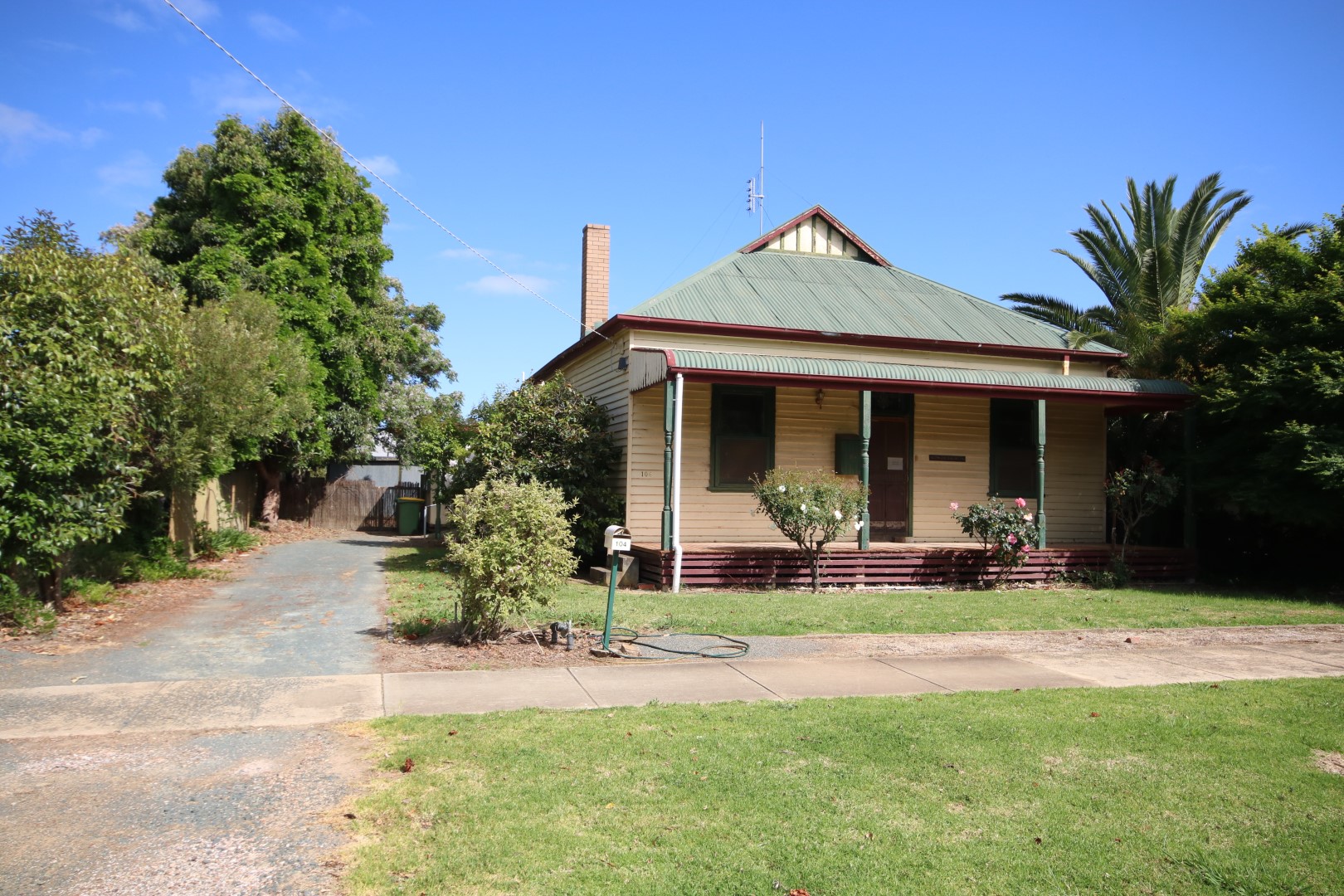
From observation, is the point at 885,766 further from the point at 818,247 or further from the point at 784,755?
the point at 818,247

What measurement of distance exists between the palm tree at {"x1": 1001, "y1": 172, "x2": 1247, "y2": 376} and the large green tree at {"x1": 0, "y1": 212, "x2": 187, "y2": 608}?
1937 centimetres

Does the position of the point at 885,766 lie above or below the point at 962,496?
below

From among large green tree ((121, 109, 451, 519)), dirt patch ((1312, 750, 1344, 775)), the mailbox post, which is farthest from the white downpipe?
large green tree ((121, 109, 451, 519))

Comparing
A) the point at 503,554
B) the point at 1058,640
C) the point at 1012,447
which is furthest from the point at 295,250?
the point at 1058,640

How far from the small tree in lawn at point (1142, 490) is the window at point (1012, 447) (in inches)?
76.4

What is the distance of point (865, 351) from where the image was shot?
55.3 feet

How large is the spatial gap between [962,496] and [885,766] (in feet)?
41.5

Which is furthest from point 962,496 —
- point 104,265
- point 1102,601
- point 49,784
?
point 49,784

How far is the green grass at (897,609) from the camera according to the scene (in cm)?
1035

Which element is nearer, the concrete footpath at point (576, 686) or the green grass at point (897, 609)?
the concrete footpath at point (576, 686)

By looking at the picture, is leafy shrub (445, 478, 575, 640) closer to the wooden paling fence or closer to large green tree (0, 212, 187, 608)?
large green tree (0, 212, 187, 608)

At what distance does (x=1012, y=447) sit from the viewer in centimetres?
1755

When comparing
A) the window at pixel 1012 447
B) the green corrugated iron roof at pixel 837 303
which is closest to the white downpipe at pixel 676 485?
the green corrugated iron roof at pixel 837 303

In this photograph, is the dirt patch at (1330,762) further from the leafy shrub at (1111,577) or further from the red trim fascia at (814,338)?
the red trim fascia at (814,338)
